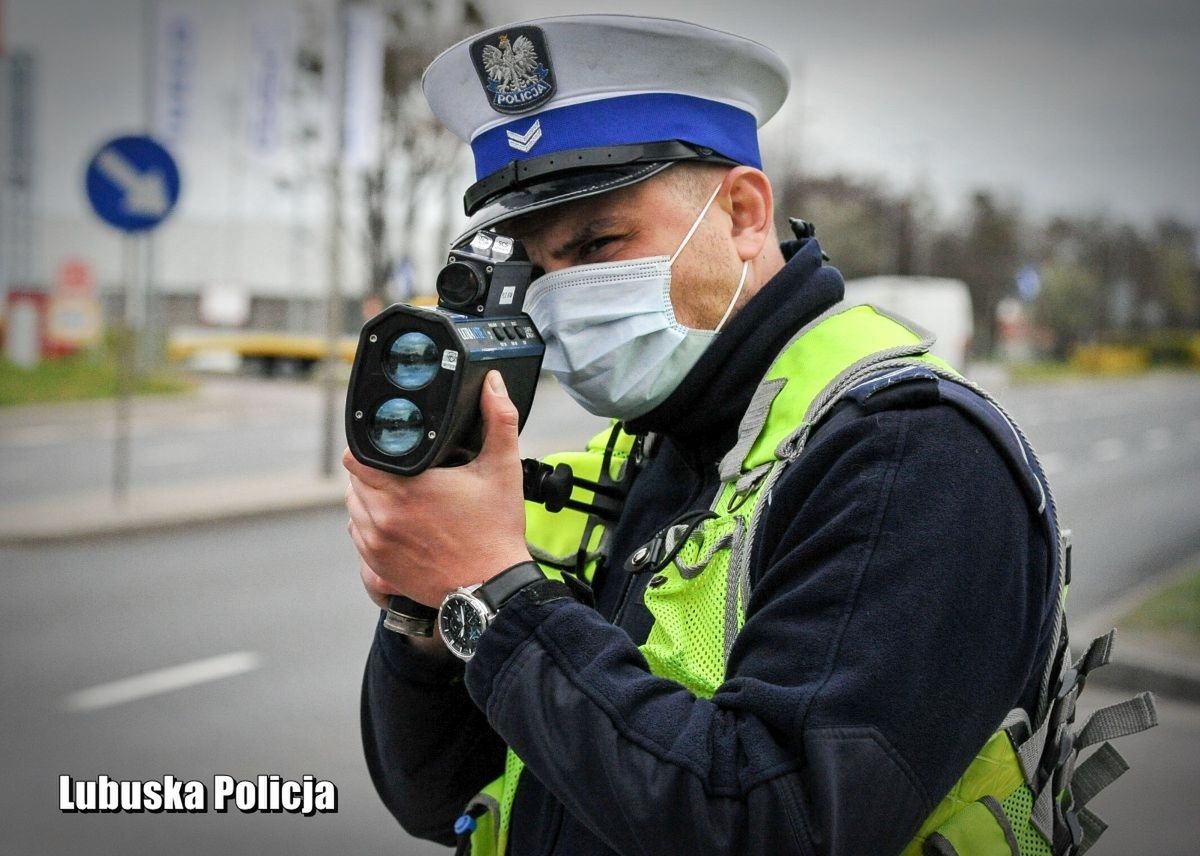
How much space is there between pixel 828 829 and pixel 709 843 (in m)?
0.11

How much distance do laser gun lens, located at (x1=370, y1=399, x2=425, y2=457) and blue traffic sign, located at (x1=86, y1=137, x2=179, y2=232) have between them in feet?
32.4

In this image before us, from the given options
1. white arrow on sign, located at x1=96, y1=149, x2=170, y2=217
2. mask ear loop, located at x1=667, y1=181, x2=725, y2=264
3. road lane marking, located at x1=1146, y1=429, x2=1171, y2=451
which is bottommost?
road lane marking, located at x1=1146, y1=429, x2=1171, y2=451

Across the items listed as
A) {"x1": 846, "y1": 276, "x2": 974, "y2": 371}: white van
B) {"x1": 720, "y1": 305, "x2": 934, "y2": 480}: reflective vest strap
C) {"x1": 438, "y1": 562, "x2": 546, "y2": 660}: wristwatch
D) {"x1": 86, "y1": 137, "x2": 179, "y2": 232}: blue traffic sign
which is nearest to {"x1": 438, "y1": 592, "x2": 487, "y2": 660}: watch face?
{"x1": 438, "y1": 562, "x2": 546, "y2": 660}: wristwatch

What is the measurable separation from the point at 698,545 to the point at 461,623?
0.28 m

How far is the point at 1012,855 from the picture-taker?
1.44m

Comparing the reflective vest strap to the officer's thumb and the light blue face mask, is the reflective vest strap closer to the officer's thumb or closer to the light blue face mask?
the light blue face mask

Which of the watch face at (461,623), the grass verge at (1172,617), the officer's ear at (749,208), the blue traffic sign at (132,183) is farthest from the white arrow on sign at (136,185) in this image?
the watch face at (461,623)

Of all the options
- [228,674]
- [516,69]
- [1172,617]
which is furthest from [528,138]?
[1172,617]

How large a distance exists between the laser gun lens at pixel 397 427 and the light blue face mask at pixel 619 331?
0.37 m

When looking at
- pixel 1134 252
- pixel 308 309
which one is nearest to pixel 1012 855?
pixel 308 309

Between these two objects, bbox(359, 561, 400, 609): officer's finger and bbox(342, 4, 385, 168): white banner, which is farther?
bbox(342, 4, 385, 168): white banner

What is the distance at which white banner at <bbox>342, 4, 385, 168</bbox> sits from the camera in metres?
15.1

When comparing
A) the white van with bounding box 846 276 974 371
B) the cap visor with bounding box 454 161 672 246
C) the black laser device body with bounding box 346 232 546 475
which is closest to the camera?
the black laser device body with bounding box 346 232 546 475

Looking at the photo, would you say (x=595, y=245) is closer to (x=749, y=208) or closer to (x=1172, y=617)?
(x=749, y=208)
